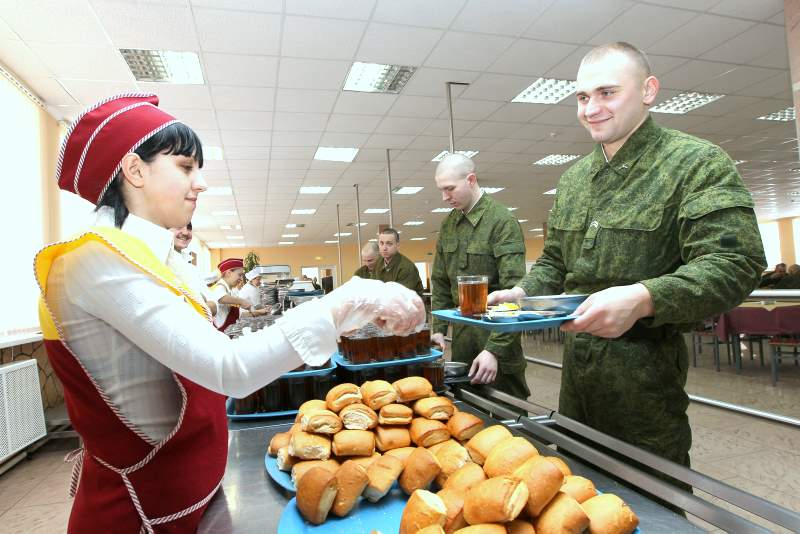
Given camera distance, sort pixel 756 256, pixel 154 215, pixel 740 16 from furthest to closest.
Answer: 1. pixel 740 16
2. pixel 756 256
3. pixel 154 215

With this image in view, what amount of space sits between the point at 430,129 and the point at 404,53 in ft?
8.05

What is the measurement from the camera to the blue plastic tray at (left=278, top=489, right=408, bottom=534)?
2.61 ft

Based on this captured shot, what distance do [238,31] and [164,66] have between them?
1.14 meters

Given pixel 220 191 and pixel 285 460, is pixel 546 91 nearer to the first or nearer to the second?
pixel 285 460

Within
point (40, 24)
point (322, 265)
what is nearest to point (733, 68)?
point (40, 24)

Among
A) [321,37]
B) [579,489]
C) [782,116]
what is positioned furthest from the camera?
[782,116]

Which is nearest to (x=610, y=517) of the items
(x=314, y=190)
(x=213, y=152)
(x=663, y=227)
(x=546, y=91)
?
(x=663, y=227)

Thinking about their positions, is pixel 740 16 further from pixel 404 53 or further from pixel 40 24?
pixel 40 24

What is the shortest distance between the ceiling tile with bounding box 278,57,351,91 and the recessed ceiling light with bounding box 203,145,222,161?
2.60m

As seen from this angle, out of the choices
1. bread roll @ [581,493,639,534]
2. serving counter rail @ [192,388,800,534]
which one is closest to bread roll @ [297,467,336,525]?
serving counter rail @ [192,388,800,534]

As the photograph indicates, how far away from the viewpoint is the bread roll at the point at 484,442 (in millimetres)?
920

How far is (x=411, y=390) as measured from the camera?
47.6 inches

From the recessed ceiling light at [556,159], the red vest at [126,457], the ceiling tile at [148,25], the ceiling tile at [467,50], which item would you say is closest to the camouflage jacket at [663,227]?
the red vest at [126,457]

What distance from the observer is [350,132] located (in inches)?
280
